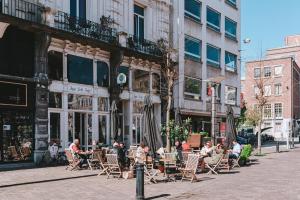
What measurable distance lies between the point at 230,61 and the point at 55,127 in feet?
78.1

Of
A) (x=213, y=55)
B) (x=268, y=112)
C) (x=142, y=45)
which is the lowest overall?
(x=268, y=112)

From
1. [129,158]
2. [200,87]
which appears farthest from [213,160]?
Answer: [200,87]

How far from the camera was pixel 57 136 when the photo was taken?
21.8m

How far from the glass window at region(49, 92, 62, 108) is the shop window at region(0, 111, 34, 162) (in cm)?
140

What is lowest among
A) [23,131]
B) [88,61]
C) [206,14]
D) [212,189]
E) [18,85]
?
[212,189]

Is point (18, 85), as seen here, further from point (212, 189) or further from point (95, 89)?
point (212, 189)

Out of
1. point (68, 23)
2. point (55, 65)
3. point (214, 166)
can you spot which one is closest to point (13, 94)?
point (55, 65)

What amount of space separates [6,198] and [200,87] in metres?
26.0

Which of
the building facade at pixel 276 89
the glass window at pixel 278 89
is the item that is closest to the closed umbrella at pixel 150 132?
the building facade at pixel 276 89

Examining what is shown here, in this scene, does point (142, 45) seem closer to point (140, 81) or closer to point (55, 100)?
point (140, 81)

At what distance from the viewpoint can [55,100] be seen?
21.7m

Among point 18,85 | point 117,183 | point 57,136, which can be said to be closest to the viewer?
point 117,183

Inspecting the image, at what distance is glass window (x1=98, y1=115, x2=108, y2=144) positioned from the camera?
24.8 meters

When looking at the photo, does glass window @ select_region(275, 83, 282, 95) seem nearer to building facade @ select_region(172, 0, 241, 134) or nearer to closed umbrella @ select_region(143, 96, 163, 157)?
building facade @ select_region(172, 0, 241, 134)
